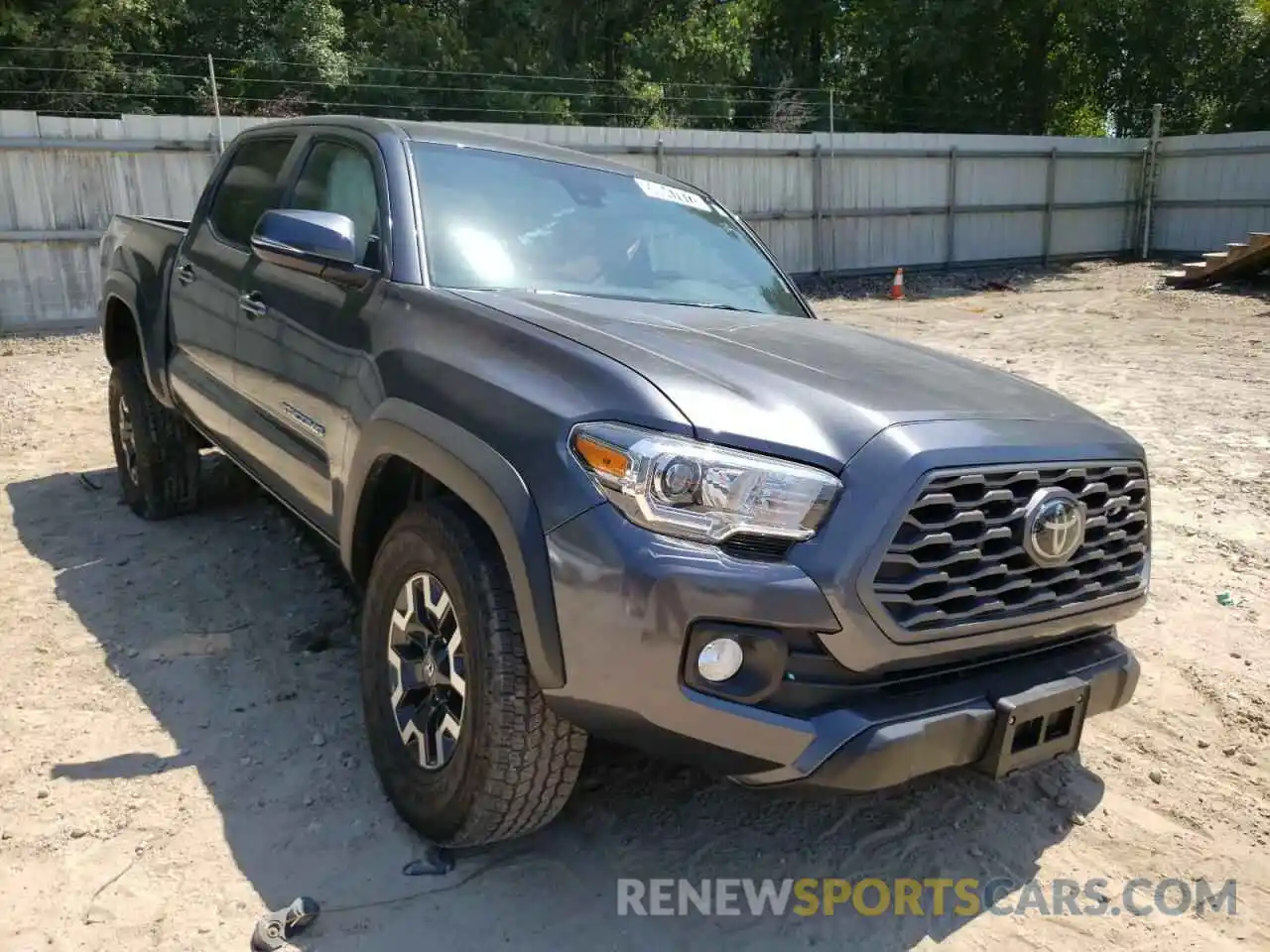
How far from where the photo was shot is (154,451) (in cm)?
512

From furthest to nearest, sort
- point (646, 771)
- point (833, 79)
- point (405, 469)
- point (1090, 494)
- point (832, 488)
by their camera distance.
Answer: point (833, 79) → point (646, 771) → point (405, 469) → point (1090, 494) → point (832, 488)

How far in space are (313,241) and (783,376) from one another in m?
1.40

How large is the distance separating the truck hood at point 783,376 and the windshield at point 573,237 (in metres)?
0.16

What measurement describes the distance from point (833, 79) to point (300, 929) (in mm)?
32146

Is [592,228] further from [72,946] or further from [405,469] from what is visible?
[72,946]

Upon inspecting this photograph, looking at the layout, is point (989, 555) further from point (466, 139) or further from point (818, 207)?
point (818, 207)

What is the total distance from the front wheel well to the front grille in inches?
44.6

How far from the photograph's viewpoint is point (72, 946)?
244 centimetres

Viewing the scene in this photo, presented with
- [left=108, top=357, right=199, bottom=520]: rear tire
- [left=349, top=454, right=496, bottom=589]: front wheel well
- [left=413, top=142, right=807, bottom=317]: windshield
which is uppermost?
[left=413, top=142, right=807, bottom=317]: windshield

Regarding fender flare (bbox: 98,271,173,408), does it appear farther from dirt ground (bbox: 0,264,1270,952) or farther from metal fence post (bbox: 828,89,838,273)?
metal fence post (bbox: 828,89,838,273)

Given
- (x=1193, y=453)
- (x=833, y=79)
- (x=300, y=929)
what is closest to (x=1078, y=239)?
(x=833, y=79)

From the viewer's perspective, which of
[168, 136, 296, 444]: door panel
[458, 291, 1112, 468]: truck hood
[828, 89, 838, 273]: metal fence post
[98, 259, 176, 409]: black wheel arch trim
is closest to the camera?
[458, 291, 1112, 468]: truck hood

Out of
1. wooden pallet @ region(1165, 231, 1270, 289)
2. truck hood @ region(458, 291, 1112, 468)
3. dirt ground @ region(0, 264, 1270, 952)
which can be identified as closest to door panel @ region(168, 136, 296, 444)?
dirt ground @ region(0, 264, 1270, 952)

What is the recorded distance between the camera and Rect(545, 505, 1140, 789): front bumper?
2.17 meters
